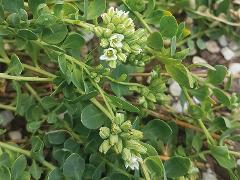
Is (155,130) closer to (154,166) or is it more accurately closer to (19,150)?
(154,166)

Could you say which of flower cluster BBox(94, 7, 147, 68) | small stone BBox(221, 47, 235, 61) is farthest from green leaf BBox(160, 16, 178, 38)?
small stone BBox(221, 47, 235, 61)

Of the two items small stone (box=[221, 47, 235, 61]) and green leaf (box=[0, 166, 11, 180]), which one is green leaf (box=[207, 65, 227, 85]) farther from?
green leaf (box=[0, 166, 11, 180])

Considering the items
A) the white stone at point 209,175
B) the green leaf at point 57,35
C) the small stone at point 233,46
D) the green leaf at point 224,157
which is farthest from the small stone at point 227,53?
the green leaf at point 57,35

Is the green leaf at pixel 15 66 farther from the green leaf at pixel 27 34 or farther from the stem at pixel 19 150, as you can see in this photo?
the stem at pixel 19 150

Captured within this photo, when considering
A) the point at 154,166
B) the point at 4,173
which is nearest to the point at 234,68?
the point at 154,166

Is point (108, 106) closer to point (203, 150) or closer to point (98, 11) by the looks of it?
point (98, 11)

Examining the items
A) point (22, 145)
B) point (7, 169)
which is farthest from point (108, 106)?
point (22, 145)
